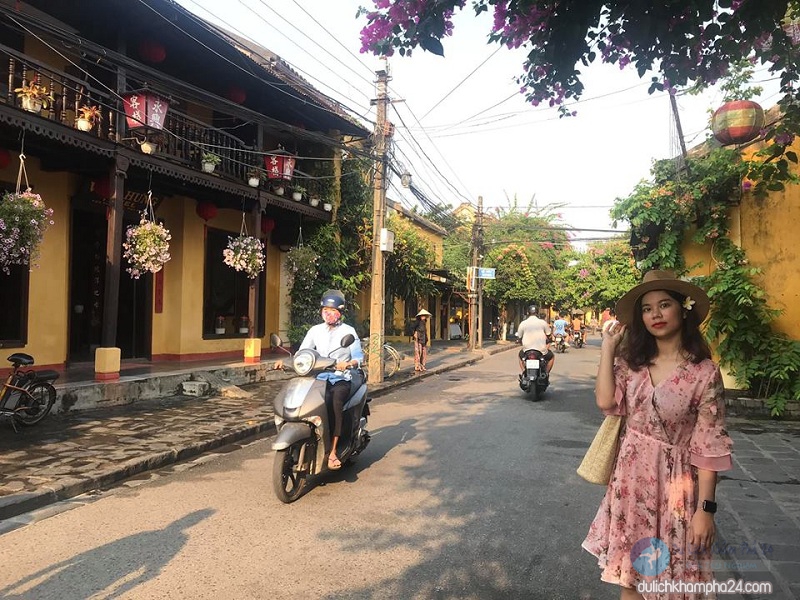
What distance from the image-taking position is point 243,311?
50.2ft

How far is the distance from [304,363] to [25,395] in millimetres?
4139

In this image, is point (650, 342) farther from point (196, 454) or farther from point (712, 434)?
point (196, 454)

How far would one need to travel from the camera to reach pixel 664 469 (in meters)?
2.27

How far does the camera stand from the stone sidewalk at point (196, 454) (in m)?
3.78

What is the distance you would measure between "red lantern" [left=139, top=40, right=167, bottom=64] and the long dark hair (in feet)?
36.3

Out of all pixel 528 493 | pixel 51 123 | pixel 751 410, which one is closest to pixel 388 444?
pixel 528 493

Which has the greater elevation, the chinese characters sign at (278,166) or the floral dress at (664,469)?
the chinese characters sign at (278,166)

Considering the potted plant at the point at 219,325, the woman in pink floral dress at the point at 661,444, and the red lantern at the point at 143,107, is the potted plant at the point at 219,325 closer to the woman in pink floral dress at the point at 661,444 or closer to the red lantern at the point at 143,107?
the red lantern at the point at 143,107

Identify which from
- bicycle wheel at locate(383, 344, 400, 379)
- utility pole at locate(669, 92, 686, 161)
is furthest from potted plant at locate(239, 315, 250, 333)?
utility pole at locate(669, 92, 686, 161)

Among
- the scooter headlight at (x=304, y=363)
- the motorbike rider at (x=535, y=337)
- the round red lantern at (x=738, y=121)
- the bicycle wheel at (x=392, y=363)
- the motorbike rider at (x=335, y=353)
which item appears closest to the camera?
the scooter headlight at (x=304, y=363)

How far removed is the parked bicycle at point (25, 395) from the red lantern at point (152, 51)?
21.3ft

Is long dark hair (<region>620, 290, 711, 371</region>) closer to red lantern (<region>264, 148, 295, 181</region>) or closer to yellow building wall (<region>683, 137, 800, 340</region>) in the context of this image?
yellow building wall (<region>683, 137, 800, 340</region>)

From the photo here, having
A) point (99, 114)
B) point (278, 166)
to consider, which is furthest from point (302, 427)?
point (278, 166)

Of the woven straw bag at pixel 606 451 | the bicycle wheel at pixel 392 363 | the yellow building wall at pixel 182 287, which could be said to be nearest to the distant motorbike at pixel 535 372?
the bicycle wheel at pixel 392 363
